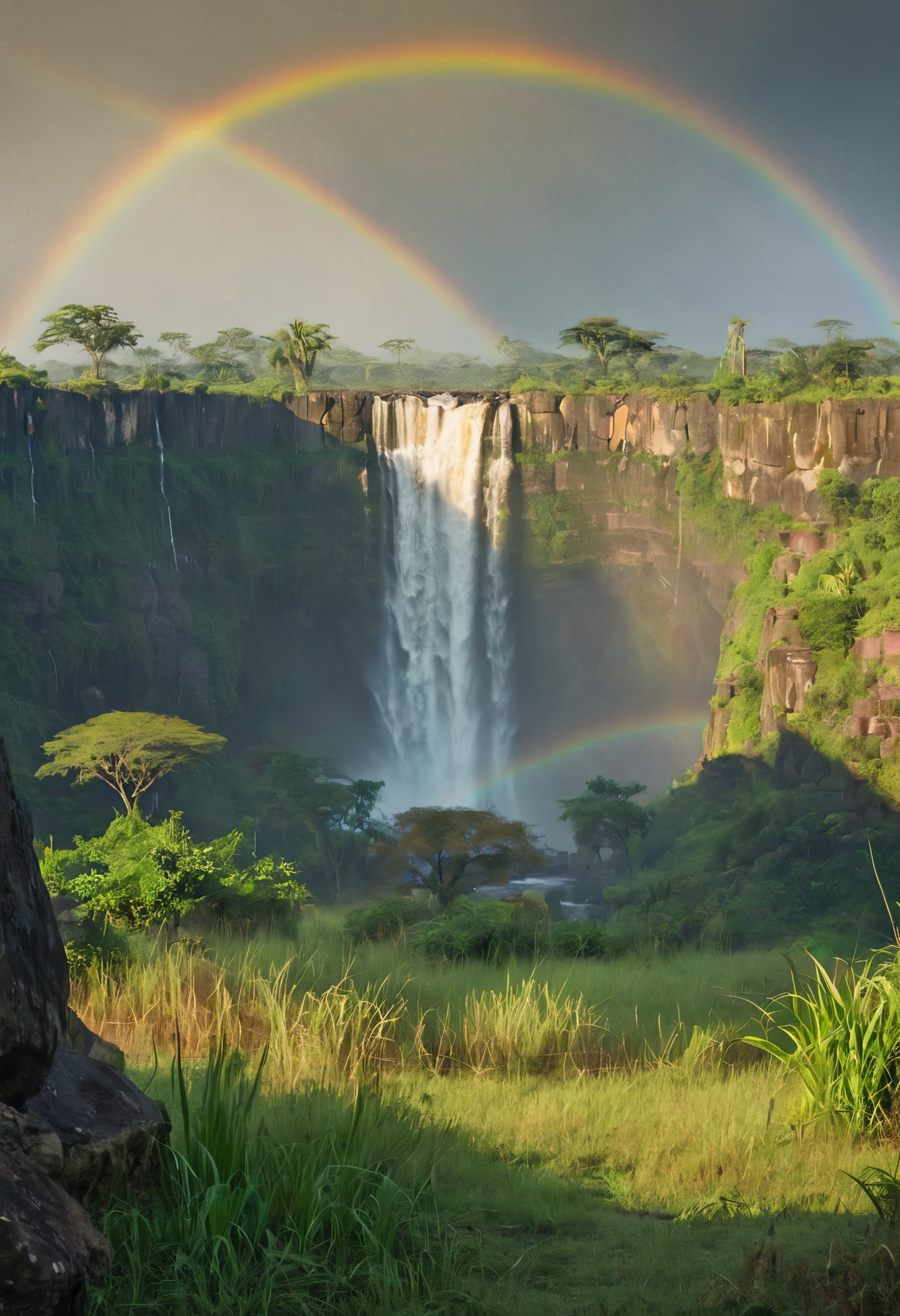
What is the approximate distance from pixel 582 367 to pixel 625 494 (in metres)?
36.2

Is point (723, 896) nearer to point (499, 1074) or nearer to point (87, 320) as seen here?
point (499, 1074)

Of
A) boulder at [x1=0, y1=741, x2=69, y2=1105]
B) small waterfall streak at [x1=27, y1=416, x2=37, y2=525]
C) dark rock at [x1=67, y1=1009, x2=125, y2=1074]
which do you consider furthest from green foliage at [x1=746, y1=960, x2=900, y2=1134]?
small waterfall streak at [x1=27, y1=416, x2=37, y2=525]

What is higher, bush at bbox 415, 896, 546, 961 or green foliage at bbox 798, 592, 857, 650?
green foliage at bbox 798, 592, 857, 650

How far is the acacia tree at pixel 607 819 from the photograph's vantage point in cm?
3089

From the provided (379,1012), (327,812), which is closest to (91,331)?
(327,812)

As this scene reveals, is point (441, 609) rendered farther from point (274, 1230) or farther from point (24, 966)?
point (24, 966)

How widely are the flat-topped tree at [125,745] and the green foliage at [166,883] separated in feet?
45.5

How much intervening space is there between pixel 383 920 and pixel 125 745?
49.4ft

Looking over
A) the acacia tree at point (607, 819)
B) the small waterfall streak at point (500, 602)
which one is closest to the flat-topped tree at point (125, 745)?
the acacia tree at point (607, 819)

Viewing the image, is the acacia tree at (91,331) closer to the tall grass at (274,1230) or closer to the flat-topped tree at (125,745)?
the flat-topped tree at (125,745)

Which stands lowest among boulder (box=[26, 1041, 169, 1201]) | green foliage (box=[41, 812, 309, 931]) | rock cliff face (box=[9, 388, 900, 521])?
green foliage (box=[41, 812, 309, 931])

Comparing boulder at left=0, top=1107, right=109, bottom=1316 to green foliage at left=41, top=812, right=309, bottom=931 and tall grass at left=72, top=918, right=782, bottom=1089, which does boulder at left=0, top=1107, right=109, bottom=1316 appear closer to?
tall grass at left=72, top=918, right=782, bottom=1089

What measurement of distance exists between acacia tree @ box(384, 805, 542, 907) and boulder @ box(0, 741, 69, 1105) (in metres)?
20.4

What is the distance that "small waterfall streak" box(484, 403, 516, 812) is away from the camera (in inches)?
1649
